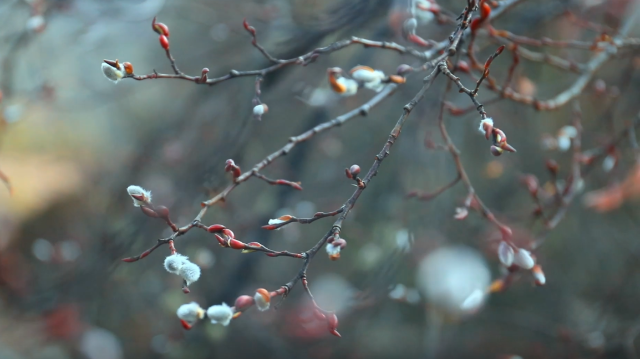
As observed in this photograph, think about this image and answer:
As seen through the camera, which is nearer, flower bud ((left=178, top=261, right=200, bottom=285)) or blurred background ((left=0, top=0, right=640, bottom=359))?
flower bud ((left=178, top=261, right=200, bottom=285))

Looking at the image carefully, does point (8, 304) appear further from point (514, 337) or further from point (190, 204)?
point (514, 337)

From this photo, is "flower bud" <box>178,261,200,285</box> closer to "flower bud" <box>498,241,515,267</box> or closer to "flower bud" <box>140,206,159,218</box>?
"flower bud" <box>140,206,159,218</box>

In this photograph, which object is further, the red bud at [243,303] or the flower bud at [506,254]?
the flower bud at [506,254]

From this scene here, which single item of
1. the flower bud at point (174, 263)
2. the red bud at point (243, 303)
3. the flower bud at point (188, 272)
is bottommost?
the red bud at point (243, 303)

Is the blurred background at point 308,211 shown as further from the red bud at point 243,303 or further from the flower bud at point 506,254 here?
the red bud at point 243,303

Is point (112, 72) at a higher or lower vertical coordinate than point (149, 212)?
higher

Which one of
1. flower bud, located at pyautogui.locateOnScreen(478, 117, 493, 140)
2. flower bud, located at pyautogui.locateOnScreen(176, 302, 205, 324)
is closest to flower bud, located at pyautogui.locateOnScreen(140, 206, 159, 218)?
flower bud, located at pyautogui.locateOnScreen(176, 302, 205, 324)

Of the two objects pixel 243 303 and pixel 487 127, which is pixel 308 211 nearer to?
pixel 243 303

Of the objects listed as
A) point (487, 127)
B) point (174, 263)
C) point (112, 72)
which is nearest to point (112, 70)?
point (112, 72)

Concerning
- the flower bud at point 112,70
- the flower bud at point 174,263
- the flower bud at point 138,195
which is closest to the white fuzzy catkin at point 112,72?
the flower bud at point 112,70
